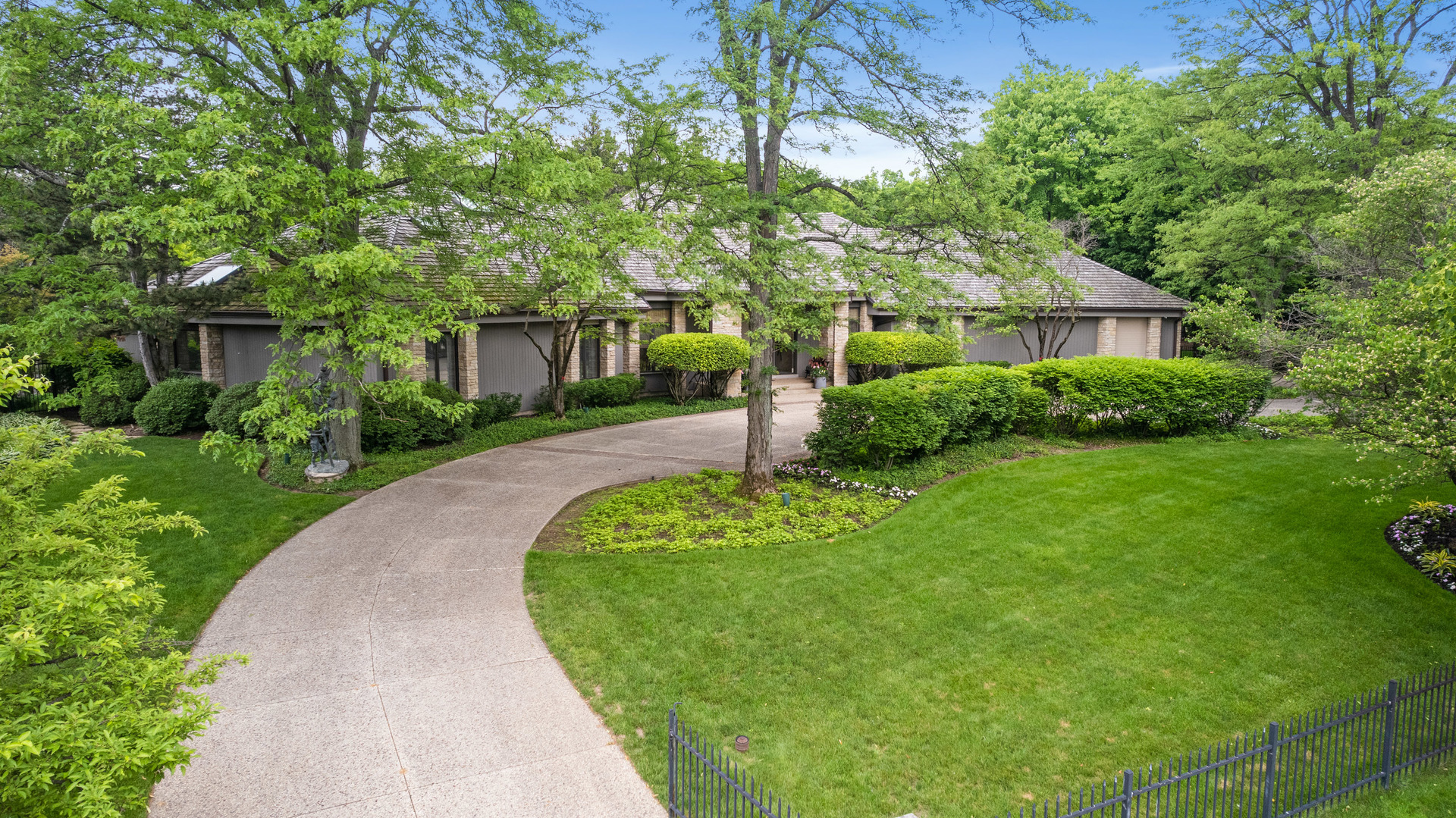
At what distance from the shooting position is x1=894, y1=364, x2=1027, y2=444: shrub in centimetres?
1471

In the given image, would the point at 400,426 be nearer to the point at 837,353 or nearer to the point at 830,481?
the point at 830,481

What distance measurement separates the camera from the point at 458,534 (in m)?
11.4

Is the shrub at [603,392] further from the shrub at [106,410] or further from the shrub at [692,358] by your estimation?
the shrub at [106,410]

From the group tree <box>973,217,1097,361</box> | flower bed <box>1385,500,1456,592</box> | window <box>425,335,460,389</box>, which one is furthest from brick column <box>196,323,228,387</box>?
flower bed <box>1385,500,1456,592</box>

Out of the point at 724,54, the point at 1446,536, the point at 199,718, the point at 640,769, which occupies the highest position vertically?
the point at 724,54

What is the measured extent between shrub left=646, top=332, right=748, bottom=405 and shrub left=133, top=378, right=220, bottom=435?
11203mm

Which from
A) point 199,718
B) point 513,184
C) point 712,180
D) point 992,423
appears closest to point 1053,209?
point 992,423

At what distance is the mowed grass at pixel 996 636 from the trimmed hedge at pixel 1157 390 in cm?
417

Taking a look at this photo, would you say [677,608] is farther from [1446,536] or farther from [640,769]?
[1446,536]

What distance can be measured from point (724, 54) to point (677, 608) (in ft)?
24.9

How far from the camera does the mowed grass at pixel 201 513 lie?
9203 millimetres

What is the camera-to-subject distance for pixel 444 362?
20.0 m

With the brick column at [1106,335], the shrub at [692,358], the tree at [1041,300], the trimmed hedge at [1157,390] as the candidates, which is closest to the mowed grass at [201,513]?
the tree at [1041,300]

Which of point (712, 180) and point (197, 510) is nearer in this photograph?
point (197, 510)
